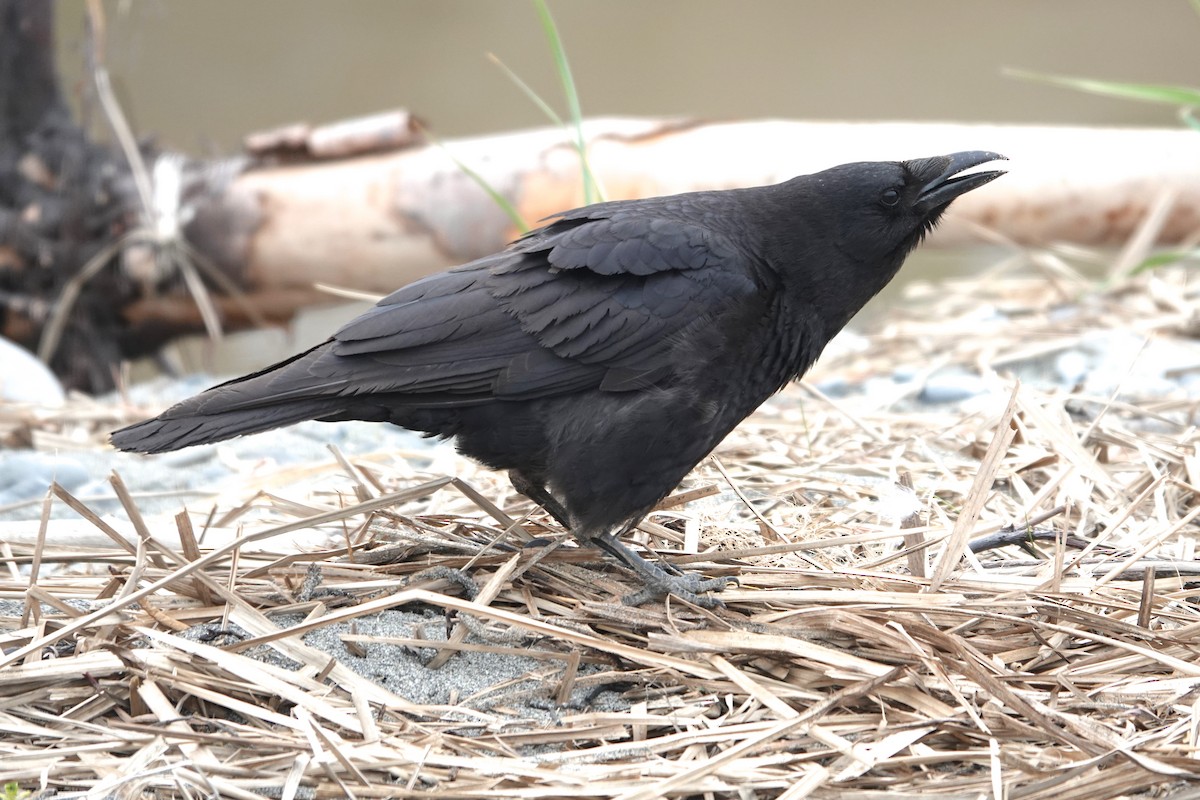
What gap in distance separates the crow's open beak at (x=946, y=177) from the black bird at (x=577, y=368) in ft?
0.16

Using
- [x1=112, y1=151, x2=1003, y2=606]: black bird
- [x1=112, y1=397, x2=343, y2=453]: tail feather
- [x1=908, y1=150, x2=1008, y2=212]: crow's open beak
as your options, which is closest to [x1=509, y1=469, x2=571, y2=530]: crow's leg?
[x1=112, y1=151, x2=1003, y2=606]: black bird

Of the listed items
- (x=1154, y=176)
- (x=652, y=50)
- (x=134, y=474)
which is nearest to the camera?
(x=134, y=474)

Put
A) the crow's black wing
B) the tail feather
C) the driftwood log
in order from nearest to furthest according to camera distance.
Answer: the tail feather < the crow's black wing < the driftwood log

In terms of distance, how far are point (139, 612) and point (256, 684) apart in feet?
1.54

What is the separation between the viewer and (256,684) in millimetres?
2092

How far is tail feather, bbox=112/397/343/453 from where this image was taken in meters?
2.46

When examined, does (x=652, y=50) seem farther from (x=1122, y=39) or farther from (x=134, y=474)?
(x=134, y=474)

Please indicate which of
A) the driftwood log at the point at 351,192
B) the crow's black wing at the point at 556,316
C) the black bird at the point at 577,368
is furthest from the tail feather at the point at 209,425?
the driftwood log at the point at 351,192

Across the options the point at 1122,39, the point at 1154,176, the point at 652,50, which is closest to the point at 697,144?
the point at 1154,176

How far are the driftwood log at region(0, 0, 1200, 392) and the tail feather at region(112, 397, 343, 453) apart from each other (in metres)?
2.89

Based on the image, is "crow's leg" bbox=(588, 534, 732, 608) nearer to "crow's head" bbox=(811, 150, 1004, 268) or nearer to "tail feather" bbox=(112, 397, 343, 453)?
"tail feather" bbox=(112, 397, 343, 453)

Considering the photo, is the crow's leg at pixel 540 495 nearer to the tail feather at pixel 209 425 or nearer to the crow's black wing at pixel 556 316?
the crow's black wing at pixel 556 316

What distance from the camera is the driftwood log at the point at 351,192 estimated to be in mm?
5305

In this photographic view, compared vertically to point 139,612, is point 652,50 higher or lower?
higher
